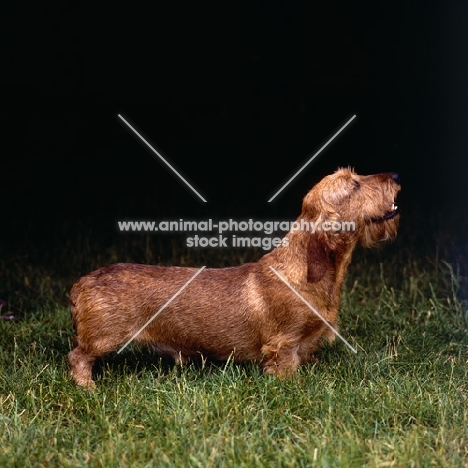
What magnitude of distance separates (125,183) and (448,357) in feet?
18.7

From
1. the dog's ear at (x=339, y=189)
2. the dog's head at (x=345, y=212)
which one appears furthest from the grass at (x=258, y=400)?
the dog's ear at (x=339, y=189)

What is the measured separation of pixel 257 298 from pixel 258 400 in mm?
745

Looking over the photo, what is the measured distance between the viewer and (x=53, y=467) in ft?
13.6

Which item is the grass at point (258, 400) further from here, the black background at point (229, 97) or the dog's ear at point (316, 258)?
the black background at point (229, 97)

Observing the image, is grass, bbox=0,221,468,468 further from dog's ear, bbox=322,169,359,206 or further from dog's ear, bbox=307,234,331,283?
dog's ear, bbox=322,169,359,206

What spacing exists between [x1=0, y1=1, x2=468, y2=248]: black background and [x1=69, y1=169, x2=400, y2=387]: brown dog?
15.5ft

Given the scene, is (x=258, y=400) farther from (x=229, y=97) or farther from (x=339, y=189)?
(x=229, y=97)

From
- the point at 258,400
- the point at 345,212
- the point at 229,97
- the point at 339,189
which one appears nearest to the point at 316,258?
the point at 345,212

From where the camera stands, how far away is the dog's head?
5.22m

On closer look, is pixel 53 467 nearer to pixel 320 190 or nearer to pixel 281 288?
pixel 281 288

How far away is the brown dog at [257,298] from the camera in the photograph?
5.25 m

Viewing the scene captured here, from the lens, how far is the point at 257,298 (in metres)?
5.45

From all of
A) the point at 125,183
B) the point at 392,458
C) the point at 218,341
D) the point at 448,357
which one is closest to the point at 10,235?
the point at 125,183

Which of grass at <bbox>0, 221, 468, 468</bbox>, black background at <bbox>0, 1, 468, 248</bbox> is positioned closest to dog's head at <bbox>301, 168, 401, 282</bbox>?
grass at <bbox>0, 221, 468, 468</bbox>
